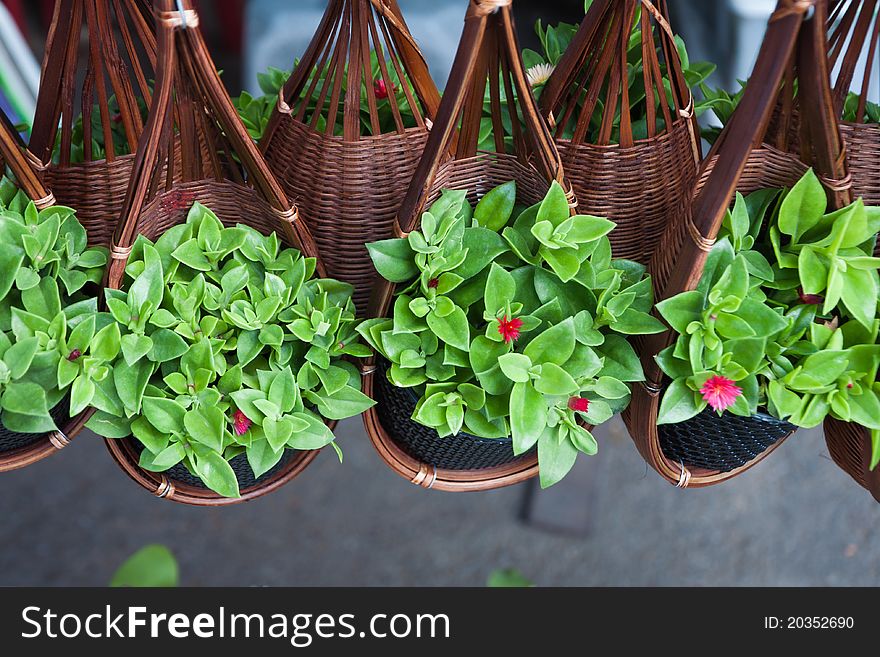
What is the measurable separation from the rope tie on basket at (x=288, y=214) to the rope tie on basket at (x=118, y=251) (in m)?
0.13

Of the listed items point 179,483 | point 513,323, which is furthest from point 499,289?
point 179,483

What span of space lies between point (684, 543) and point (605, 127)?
1.13 m

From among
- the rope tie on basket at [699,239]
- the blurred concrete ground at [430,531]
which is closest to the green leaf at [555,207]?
the rope tie on basket at [699,239]

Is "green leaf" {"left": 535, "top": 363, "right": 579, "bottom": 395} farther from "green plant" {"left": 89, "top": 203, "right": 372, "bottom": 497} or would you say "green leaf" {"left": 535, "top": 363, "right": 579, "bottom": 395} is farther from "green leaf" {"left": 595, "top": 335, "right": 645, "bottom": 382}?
"green plant" {"left": 89, "top": 203, "right": 372, "bottom": 497}

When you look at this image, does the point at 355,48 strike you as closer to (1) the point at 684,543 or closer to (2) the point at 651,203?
(2) the point at 651,203

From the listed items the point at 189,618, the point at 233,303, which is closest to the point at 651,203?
the point at 233,303

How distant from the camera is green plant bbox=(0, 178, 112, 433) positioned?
64 centimetres

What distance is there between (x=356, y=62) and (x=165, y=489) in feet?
1.46

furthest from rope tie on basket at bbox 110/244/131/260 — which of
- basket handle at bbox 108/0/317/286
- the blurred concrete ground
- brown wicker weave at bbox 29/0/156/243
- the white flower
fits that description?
the blurred concrete ground

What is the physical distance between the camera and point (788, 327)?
68cm

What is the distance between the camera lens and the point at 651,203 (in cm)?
79

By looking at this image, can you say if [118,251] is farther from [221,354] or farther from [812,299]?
[812,299]

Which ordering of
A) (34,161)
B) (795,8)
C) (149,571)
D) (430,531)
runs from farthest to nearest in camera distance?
(430,531), (34,161), (149,571), (795,8)

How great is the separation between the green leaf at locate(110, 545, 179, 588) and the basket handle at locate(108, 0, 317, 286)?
238 millimetres
